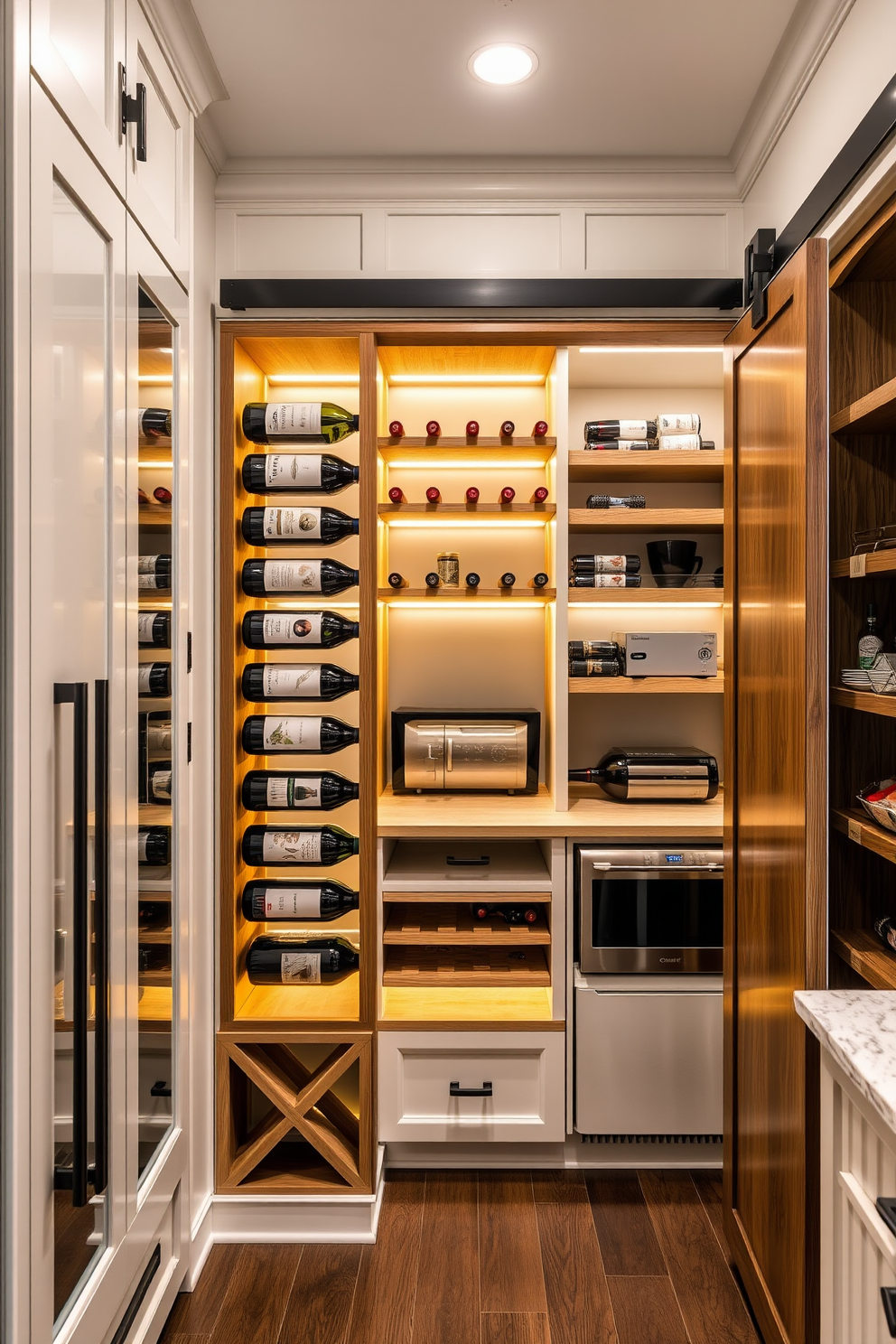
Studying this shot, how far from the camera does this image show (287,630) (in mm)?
2340

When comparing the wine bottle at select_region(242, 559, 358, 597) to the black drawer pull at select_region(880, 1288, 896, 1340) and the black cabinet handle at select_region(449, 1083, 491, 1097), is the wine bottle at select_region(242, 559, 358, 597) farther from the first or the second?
the black drawer pull at select_region(880, 1288, 896, 1340)

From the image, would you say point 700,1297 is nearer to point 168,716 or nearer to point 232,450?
point 168,716

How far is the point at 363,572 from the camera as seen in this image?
232cm

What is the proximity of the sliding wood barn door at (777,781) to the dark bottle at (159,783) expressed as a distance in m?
1.25

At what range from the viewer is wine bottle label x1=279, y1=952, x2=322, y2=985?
240 cm

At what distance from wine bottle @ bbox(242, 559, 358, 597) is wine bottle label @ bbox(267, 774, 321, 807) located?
1.71ft

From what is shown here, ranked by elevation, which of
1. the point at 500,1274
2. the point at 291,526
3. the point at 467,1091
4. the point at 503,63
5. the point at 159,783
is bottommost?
the point at 500,1274

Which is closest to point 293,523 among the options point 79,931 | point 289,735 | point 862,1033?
point 289,735

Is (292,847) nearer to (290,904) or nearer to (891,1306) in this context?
(290,904)

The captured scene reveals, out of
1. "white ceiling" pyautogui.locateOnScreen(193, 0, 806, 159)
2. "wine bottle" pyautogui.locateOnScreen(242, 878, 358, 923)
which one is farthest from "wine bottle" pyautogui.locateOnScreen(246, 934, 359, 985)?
"white ceiling" pyautogui.locateOnScreen(193, 0, 806, 159)

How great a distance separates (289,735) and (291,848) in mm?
309

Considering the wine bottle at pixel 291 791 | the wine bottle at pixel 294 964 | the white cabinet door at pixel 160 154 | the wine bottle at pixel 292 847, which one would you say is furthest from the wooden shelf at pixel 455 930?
the white cabinet door at pixel 160 154

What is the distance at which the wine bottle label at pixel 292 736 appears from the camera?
7.75ft

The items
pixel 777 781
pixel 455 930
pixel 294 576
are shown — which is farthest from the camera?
pixel 455 930
